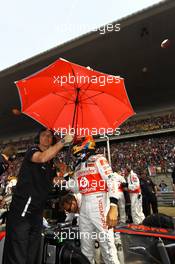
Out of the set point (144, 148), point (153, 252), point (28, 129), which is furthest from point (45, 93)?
point (28, 129)

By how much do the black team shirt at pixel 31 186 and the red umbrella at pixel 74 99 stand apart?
0.61 m

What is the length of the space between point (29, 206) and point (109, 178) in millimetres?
816

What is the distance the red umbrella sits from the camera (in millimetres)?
2639

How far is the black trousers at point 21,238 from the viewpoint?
2.20 metres

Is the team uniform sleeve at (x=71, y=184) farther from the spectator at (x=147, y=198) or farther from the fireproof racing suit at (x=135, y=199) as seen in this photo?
the spectator at (x=147, y=198)

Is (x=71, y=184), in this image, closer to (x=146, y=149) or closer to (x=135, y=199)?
(x=135, y=199)

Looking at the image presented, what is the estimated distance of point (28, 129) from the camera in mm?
22703

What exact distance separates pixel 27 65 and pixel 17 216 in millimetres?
10890

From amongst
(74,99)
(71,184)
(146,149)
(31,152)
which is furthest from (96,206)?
(146,149)

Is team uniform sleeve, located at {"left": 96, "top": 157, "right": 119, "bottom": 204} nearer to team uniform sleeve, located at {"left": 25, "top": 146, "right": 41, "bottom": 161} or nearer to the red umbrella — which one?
the red umbrella

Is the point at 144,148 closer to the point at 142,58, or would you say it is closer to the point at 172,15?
the point at 142,58

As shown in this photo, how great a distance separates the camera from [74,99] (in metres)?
2.88

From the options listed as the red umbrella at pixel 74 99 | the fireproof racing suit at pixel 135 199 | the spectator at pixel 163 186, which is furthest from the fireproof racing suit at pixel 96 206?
the spectator at pixel 163 186

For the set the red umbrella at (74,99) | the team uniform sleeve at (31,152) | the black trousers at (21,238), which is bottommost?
the black trousers at (21,238)
